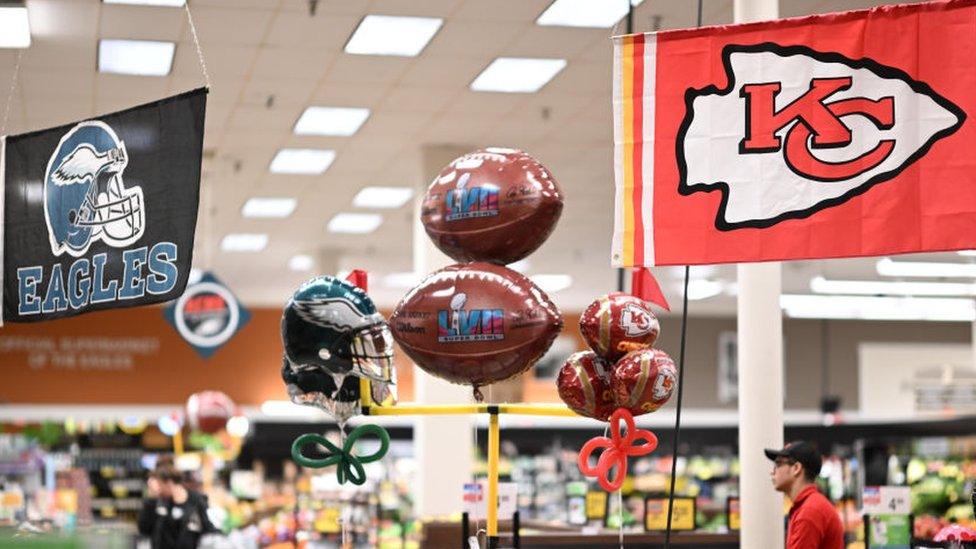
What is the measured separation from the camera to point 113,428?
18.9 meters

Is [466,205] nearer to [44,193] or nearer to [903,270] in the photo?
[44,193]

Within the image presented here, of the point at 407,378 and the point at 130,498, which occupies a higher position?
the point at 407,378

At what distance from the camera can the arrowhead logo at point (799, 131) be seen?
424 centimetres

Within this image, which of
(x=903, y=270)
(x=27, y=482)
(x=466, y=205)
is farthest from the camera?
(x=903, y=270)

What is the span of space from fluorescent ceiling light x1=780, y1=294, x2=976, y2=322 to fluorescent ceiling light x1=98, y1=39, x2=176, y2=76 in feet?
44.2

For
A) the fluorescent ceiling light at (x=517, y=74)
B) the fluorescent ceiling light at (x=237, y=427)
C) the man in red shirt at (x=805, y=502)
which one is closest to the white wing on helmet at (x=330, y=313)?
the man in red shirt at (x=805, y=502)

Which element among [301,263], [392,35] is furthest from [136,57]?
[301,263]

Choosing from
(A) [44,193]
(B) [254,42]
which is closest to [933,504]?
(B) [254,42]

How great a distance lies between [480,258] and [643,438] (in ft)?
2.56

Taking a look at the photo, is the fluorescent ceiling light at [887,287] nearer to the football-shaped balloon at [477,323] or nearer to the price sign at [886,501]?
the price sign at [886,501]

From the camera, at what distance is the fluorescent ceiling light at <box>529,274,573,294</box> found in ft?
66.1

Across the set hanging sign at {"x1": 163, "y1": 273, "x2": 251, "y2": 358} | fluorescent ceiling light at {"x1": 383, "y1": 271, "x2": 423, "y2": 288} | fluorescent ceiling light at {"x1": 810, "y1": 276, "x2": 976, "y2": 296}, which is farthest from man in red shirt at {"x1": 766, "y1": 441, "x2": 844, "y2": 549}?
fluorescent ceiling light at {"x1": 383, "y1": 271, "x2": 423, "y2": 288}

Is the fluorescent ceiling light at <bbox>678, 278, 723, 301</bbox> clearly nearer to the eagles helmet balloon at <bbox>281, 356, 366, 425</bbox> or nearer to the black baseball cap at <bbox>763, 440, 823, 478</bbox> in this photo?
the black baseball cap at <bbox>763, 440, 823, 478</bbox>

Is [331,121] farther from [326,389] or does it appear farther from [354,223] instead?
[326,389]
